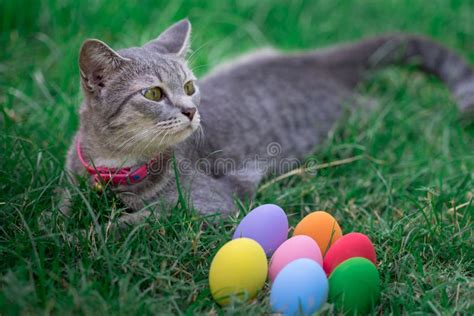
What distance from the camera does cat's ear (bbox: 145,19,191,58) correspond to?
2.78m

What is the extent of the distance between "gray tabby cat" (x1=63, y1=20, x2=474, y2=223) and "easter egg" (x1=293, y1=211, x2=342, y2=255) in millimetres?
476

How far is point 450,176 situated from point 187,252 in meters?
1.63

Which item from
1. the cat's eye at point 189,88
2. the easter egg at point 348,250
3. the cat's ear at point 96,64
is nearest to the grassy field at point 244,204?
the easter egg at point 348,250

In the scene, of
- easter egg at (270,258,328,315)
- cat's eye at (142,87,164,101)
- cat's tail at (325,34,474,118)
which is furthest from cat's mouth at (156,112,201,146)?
cat's tail at (325,34,474,118)

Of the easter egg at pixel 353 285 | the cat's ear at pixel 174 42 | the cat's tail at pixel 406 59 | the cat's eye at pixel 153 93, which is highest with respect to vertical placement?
the cat's ear at pixel 174 42

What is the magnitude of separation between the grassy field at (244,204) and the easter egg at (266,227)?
15 centimetres

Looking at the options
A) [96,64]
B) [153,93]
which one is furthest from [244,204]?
[96,64]

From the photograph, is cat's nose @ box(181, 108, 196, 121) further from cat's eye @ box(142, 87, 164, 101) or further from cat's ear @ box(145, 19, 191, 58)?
cat's ear @ box(145, 19, 191, 58)

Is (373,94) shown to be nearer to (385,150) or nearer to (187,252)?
(385,150)

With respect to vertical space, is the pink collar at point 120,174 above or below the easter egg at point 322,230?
Result: above

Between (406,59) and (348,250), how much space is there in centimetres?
237

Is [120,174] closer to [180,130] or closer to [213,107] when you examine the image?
[180,130]

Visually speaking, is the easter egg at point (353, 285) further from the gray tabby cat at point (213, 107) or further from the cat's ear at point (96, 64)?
the cat's ear at point (96, 64)

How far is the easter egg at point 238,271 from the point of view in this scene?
207 centimetres
